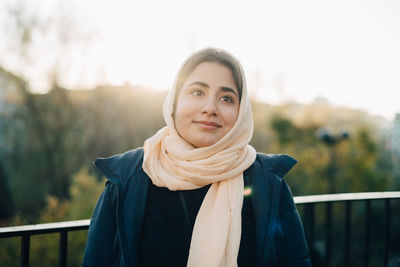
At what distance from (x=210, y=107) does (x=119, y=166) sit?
0.59 meters

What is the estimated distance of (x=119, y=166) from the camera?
4.62 feet

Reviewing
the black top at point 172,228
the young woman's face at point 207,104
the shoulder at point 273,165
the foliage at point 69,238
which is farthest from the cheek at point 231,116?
the foliage at point 69,238

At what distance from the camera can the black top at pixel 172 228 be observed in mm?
1312

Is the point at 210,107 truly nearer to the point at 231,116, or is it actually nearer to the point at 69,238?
the point at 231,116

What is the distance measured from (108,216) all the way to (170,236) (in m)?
0.33

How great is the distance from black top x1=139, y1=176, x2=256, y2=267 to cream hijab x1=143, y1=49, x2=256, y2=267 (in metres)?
0.05

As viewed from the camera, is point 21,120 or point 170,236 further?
point 21,120

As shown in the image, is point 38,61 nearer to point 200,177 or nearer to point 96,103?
point 96,103

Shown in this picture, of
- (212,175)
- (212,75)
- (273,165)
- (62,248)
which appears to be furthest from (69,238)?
(212,75)

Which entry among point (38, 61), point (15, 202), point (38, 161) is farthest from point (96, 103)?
point (15, 202)

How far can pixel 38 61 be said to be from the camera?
1452 centimetres

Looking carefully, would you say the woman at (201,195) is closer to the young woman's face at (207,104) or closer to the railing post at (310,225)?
the young woman's face at (207,104)

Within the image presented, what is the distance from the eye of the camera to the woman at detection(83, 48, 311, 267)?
1306 millimetres

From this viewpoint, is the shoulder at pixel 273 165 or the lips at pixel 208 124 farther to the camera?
the shoulder at pixel 273 165
